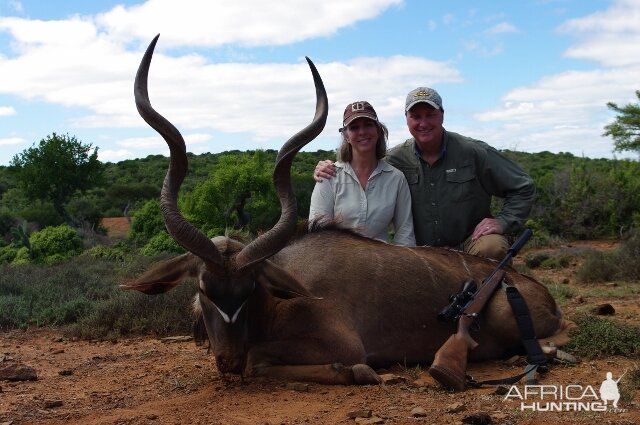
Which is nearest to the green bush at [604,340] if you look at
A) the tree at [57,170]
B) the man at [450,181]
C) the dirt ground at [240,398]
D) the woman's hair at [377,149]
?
the dirt ground at [240,398]

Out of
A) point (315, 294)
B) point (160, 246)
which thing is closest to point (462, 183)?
point (315, 294)

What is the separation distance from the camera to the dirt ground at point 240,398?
429cm

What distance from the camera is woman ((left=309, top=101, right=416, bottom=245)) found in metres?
7.14

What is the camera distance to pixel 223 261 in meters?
5.22

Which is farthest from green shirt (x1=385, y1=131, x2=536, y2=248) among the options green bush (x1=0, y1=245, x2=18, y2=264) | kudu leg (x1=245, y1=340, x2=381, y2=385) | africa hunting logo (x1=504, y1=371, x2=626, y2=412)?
green bush (x1=0, y1=245, x2=18, y2=264)

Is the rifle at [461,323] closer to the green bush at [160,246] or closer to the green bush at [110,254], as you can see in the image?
Answer: the green bush at [160,246]

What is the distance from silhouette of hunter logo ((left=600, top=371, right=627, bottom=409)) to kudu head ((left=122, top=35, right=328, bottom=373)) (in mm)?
2170

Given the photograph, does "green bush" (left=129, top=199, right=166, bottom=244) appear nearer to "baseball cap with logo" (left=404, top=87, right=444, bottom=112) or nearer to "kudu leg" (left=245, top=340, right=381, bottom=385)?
"baseball cap with logo" (left=404, top=87, right=444, bottom=112)

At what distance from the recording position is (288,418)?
4402 millimetres

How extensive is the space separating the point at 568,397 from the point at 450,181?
311 cm

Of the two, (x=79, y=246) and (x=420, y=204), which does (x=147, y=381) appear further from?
(x=79, y=246)

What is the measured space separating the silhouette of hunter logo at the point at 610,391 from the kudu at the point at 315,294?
52.7 inches

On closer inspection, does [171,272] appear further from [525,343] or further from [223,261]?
[525,343]

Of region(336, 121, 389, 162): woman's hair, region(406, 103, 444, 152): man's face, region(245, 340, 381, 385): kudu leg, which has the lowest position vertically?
region(245, 340, 381, 385): kudu leg
